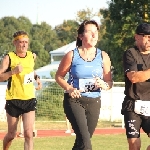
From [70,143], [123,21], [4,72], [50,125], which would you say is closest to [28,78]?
[4,72]

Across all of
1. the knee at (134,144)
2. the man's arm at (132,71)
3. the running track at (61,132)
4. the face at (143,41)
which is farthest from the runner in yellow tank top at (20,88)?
the running track at (61,132)

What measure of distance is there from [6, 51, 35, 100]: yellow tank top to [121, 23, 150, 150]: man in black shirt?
2733 millimetres

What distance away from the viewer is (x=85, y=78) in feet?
26.4

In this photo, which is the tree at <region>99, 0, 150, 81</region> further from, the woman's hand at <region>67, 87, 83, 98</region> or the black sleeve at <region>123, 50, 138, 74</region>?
the woman's hand at <region>67, 87, 83, 98</region>

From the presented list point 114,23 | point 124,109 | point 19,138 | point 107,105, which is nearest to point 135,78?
point 124,109

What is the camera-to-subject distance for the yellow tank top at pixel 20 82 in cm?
1019

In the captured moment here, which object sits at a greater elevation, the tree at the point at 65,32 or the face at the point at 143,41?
the face at the point at 143,41

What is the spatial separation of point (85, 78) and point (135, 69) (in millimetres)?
746

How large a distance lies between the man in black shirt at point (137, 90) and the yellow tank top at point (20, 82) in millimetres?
2733

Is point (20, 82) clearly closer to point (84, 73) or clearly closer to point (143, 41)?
point (84, 73)

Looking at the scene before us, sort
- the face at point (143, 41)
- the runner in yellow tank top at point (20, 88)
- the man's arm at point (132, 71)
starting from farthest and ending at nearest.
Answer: the runner in yellow tank top at point (20, 88), the face at point (143, 41), the man's arm at point (132, 71)

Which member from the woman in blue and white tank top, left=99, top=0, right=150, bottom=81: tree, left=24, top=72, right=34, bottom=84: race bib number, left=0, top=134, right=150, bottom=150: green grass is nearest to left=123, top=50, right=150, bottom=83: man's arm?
the woman in blue and white tank top

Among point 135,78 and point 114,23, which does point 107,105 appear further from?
point 135,78

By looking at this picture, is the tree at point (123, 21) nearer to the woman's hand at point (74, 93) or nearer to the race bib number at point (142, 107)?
the race bib number at point (142, 107)
